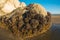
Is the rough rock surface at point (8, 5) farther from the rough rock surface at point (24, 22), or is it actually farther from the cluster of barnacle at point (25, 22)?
the cluster of barnacle at point (25, 22)

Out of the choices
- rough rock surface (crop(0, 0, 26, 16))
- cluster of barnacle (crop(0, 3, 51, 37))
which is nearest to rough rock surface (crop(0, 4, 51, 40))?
cluster of barnacle (crop(0, 3, 51, 37))

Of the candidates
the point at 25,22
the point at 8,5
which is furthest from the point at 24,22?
the point at 8,5

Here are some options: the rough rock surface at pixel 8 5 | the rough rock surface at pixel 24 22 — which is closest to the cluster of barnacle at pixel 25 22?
the rough rock surface at pixel 24 22

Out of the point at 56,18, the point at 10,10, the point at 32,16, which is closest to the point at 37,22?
the point at 32,16

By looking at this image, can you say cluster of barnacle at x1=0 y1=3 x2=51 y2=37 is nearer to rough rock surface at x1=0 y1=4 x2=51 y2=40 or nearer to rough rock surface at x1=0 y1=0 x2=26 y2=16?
rough rock surface at x1=0 y1=4 x2=51 y2=40

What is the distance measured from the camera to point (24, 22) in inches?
438

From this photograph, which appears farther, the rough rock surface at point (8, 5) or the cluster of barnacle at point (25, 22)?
the rough rock surface at point (8, 5)

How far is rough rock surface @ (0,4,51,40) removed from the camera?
11172mm

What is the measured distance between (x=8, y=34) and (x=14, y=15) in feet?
3.77

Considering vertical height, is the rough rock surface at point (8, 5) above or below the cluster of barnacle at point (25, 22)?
above

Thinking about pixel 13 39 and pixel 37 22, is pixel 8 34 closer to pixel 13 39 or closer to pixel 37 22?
pixel 13 39

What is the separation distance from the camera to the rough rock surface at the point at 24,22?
36.7 ft

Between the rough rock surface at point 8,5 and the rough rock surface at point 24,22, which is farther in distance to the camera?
the rough rock surface at point 8,5

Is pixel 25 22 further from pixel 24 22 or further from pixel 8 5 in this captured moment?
pixel 8 5
